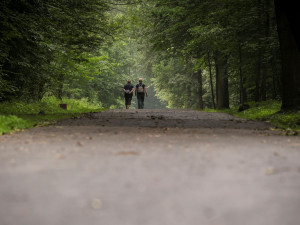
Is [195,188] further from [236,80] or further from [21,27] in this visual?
[236,80]

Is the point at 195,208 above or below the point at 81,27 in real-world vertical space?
below

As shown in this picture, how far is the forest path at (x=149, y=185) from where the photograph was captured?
2.88 meters

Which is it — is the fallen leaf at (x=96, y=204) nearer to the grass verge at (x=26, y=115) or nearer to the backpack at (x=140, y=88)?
the grass verge at (x=26, y=115)

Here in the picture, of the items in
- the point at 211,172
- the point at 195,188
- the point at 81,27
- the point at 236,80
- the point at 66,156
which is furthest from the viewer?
the point at 236,80

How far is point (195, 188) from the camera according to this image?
3.33 m

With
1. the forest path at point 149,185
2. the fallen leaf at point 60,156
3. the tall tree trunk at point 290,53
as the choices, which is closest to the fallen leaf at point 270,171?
the forest path at point 149,185

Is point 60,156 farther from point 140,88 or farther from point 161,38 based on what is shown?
point 140,88

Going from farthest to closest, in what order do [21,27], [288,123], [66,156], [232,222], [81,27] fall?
[81,27] → [21,27] → [288,123] → [66,156] → [232,222]

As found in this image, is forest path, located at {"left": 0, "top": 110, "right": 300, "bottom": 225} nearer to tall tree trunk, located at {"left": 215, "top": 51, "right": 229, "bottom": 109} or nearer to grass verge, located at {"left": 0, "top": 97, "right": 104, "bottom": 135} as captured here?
grass verge, located at {"left": 0, "top": 97, "right": 104, "bottom": 135}

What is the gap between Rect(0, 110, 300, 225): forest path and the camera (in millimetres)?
2883

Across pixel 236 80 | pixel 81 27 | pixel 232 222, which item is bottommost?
pixel 232 222

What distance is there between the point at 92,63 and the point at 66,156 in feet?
62.2

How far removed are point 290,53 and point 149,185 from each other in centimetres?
1029

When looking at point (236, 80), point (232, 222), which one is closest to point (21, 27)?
point (232, 222)
